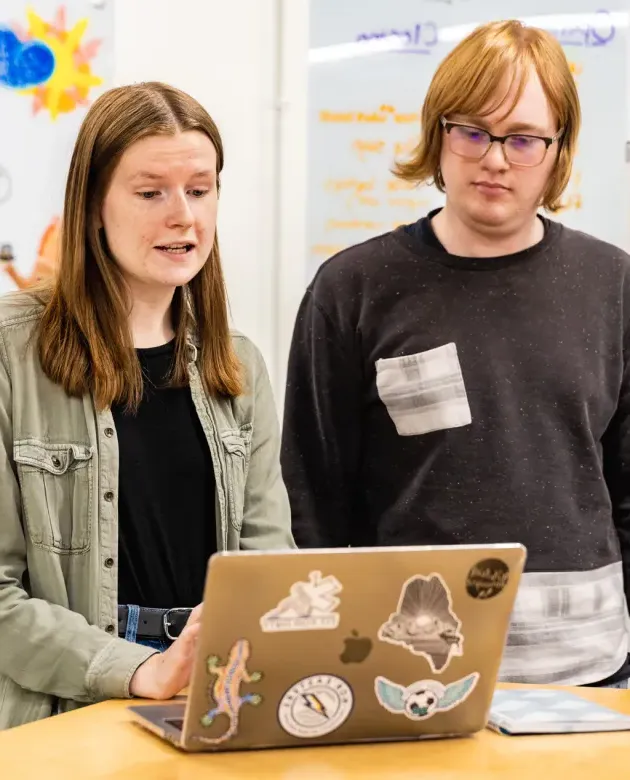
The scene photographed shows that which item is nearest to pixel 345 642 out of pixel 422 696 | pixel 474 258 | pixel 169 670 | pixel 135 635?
pixel 422 696

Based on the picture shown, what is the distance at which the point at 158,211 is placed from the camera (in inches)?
68.8

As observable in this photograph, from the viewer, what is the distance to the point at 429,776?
123 centimetres

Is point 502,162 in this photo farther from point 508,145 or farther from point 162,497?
point 162,497

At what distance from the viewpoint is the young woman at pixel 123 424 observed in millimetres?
1631

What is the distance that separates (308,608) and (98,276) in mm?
750

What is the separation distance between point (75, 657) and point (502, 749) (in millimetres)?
569

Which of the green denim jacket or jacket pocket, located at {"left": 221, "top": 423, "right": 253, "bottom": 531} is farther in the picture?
jacket pocket, located at {"left": 221, "top": 423, "right": 253, "bottom": 531}

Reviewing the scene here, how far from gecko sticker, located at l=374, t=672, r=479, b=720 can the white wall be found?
1787 mm

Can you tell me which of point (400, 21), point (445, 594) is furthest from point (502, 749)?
point (400, 21)

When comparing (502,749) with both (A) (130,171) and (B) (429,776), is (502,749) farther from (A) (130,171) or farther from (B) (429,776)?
(A) (130,171)

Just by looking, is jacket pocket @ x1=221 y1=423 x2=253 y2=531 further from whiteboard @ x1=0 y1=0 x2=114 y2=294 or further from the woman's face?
whiteboard @ x1=0 y1=0 x2=114 y2=294

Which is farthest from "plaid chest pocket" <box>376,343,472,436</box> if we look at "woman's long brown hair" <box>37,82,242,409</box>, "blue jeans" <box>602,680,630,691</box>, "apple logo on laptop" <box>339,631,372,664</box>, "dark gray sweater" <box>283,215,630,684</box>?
"apple logo on laptop" <box>339,631,372,664</box>

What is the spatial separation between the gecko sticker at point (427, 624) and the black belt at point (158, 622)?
0.49 meters

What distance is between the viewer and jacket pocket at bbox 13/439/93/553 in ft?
5.40
